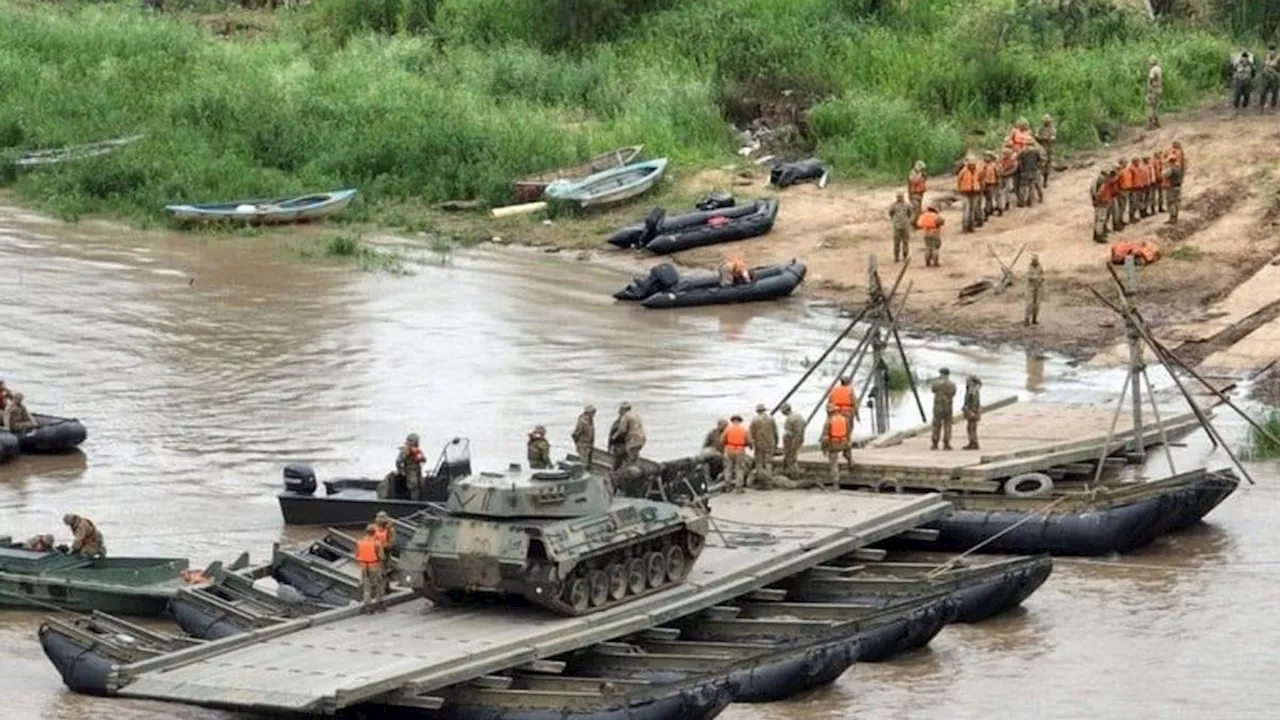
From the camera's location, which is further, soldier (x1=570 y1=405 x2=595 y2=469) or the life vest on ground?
the life vest on ground

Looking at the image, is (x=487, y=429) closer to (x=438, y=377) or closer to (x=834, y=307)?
(x=438, y=377)

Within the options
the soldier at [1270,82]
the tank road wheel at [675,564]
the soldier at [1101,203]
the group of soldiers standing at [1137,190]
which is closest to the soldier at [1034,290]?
the soldier at [1101,203]

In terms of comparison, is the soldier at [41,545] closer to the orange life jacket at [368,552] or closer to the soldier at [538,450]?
the orange life jacket at [368,552]

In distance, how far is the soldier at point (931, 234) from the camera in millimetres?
45969

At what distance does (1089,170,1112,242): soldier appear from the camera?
45531mm

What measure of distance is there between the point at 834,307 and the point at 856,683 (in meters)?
18.2

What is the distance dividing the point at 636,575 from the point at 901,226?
1946 cm

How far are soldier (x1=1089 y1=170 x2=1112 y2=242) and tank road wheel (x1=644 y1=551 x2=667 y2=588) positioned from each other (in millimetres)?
19625

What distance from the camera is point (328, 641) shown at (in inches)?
1013

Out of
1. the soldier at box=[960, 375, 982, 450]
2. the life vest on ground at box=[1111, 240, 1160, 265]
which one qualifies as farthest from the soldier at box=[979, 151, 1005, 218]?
the soldier at box=[960, 375, 982, 450]

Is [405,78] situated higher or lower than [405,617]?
higher

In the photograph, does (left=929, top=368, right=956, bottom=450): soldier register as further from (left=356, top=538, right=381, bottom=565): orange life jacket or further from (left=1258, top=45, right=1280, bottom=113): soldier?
(left=1258, top=45, right=1280, bottom=113): soldier

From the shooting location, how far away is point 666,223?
49.8 meters

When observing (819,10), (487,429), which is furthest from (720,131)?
(487,429)
